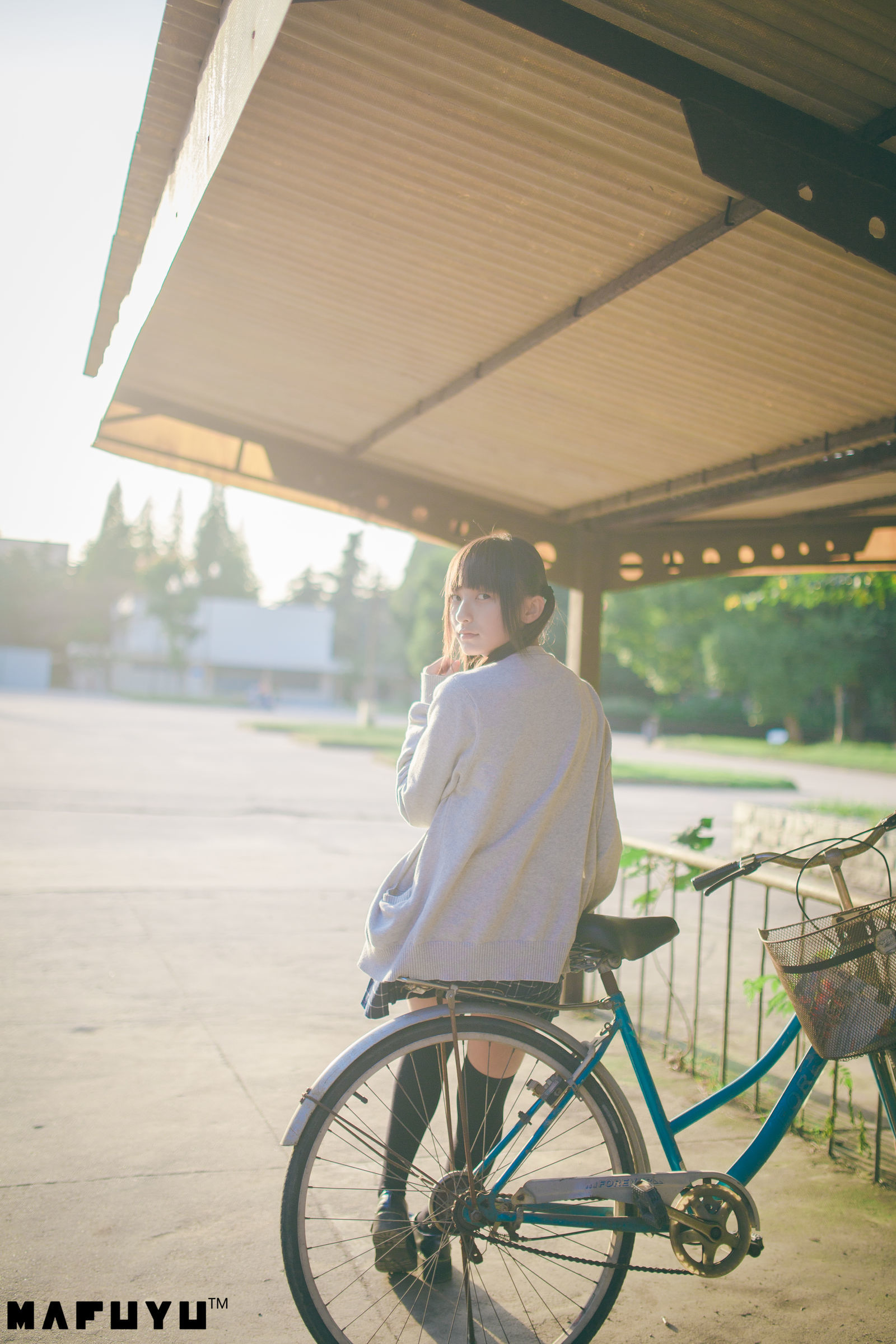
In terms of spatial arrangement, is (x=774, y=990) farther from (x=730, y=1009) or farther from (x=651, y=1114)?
(x=651, y=1114)

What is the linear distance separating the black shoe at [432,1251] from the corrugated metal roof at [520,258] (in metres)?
2.70

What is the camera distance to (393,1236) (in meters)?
2.58

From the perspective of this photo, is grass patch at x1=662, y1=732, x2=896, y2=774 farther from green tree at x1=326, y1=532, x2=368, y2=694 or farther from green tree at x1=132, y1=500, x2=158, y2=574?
green tree at x1=132, y1=500, x2=158, y2=574

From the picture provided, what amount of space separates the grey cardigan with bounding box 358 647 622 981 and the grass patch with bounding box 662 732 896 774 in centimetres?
2629

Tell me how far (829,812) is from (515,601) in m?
10.1

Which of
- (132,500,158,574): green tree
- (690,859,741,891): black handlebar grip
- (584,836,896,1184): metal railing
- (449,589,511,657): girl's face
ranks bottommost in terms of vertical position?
(584,836,896,1184): metal railing

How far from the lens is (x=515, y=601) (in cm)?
252

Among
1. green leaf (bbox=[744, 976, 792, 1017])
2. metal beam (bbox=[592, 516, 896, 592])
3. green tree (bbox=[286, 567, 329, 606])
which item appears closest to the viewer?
green leaf (bbox=[744, 976, 792, 1017])

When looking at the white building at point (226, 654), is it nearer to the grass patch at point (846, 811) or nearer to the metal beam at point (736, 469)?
the grass patch at point (846, 811)

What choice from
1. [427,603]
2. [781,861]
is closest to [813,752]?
[427,603]

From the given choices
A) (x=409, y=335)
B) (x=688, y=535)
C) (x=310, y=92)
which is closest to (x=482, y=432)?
(x=409, y=335)

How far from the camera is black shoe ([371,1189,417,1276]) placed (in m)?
2.57

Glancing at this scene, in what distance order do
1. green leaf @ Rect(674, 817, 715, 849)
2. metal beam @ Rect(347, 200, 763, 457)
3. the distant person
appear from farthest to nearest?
the distant person, green leaf @ Rect(674, 817, 715, 849), metal beam @ Rect(347, 200, 763, 457)

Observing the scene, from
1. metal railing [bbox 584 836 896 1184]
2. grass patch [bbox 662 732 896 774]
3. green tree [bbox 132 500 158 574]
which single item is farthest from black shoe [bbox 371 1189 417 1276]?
green tree [bbox 132 500 158 574]
